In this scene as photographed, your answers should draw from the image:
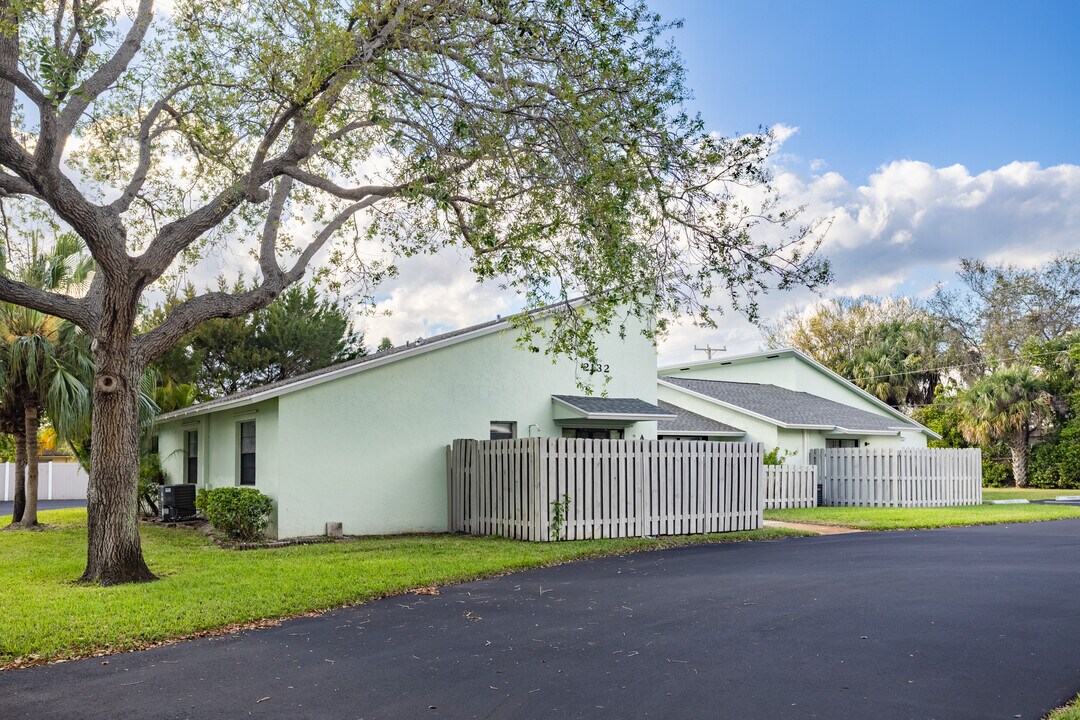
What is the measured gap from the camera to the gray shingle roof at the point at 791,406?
2695 cm

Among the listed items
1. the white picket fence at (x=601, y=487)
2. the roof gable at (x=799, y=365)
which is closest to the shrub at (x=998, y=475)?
the roof gable at (x=799, y=365)

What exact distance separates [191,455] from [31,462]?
3.99 m

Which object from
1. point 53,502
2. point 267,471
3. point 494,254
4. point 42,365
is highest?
point 494,254

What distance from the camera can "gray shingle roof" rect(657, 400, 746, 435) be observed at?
2434 centimetres

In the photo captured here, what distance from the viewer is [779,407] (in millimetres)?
28078

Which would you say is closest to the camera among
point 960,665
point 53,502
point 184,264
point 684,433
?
point 960,665

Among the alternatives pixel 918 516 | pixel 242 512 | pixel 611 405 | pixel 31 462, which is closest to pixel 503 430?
pixel 611 405

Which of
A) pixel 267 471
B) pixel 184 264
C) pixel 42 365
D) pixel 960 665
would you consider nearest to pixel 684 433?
pixel 267 471

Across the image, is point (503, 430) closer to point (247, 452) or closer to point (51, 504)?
point (247, 452)

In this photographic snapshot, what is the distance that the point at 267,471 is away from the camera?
16.1 meters

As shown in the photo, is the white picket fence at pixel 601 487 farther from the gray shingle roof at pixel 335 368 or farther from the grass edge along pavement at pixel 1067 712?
the grass edge along pavement at pixel 1067 712

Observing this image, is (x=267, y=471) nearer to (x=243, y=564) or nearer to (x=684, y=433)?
(x=243, y=564)

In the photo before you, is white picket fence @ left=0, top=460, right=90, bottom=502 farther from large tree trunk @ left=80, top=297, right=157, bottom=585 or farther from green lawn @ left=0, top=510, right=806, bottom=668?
large tree trunk @ left=80, top=297, right=157, bottom=585

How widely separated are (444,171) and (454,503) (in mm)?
8085
